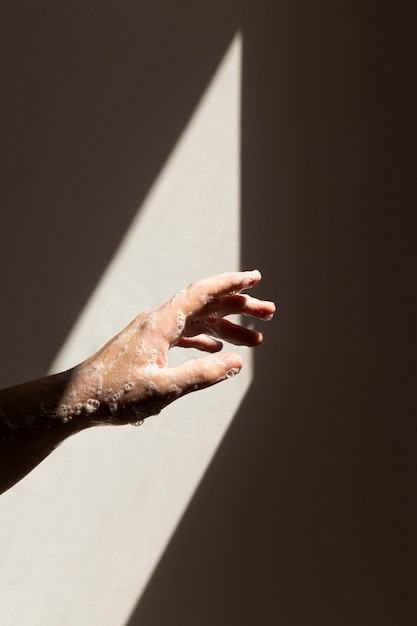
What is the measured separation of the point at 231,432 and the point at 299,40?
826 millimetres

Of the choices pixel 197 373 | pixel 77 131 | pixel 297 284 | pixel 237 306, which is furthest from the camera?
pixel 297 284

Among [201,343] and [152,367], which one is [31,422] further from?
[201,343]

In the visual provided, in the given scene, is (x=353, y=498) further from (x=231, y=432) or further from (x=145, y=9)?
(x=145, y=9)

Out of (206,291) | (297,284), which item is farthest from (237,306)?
(297,284)

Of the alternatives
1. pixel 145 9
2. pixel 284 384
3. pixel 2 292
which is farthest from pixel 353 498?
pixel 145 9

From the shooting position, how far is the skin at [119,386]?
2.75 feet

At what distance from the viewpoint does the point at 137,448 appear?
1.60 meters

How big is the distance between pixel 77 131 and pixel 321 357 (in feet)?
2.22

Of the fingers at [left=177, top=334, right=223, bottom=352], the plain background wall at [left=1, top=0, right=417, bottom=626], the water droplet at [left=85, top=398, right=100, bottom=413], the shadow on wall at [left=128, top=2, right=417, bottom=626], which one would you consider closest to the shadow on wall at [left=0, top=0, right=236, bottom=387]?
the plain background wall at [left=1, top=0, right=417, bottom=626]

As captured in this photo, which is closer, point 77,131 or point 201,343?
point 201,343

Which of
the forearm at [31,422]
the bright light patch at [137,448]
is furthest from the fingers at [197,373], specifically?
the bright light patch at [137,448]

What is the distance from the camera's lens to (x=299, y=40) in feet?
5.26

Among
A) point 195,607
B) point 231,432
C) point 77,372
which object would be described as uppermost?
point 77,372

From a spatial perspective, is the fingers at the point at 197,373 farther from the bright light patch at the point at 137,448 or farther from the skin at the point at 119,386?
the bright light patch at the point at 137,448
